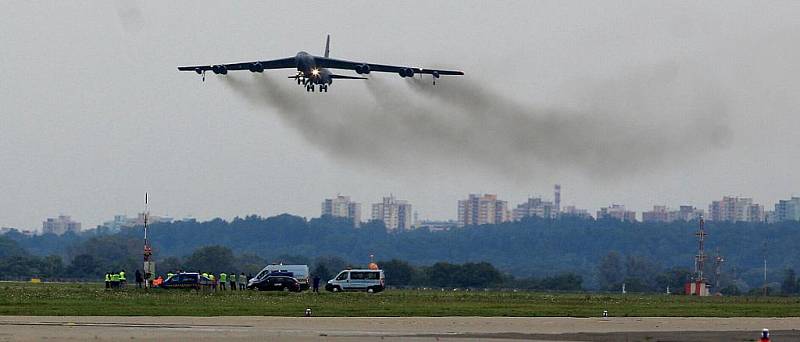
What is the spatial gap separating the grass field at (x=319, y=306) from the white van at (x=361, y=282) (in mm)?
5819

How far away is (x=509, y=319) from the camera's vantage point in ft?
173

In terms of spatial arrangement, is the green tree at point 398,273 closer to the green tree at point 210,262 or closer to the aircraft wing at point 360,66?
the green tree at point 210,262

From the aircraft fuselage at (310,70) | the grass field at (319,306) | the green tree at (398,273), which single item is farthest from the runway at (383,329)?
the green tree at (398,273)

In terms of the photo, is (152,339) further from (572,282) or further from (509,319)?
(572,282)

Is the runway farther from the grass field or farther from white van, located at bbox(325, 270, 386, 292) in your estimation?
white van, located at bbox(325, 270, 386, 292)

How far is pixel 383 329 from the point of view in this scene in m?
45.5

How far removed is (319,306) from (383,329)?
14.9 meters

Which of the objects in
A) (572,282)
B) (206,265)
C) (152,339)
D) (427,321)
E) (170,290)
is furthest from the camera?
(206,265)

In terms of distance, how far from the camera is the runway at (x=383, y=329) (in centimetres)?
4159

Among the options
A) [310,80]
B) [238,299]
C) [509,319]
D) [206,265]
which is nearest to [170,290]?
[238,299]

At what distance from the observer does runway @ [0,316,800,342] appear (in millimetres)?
41594

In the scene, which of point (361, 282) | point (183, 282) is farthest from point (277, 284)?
point (183, 282)

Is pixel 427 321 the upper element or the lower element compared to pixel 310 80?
lower

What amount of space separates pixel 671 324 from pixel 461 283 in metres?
107
